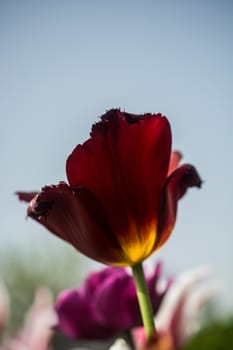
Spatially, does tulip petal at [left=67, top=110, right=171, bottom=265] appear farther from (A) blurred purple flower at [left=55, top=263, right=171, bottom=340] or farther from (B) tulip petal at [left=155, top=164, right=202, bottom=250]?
(A) blurred purple flower at [left=55, top=263, right=171, bottom=340]

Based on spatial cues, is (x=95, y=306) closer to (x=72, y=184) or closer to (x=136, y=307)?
(x=136, y=307)

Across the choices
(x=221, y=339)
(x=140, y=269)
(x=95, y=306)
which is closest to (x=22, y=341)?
(x=95, y=306)

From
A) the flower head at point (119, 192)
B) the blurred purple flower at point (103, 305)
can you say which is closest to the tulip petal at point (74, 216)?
the flower head at point (119, 192)

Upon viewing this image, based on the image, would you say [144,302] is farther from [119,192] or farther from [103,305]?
[103,305]

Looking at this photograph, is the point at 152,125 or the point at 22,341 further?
the point at 22,341

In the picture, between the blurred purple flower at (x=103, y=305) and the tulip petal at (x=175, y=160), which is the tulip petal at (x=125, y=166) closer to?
the tulip petal at (x=175, y=160)

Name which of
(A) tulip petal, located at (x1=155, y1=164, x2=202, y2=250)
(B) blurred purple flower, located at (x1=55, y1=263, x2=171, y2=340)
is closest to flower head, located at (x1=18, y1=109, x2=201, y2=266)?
(A) tulip petal, located at (x1=155, y1=164, x2=202, y2=250)
